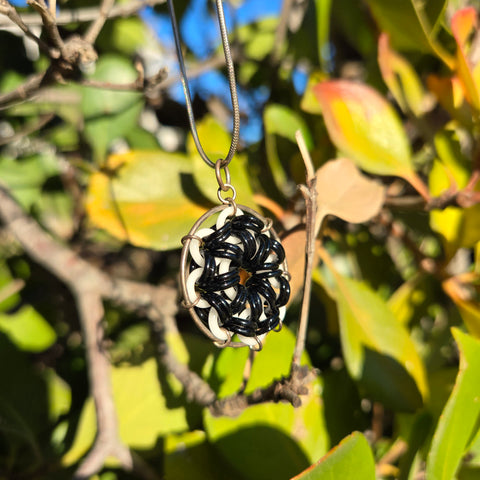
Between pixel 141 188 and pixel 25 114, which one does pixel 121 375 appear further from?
pixel 25 114

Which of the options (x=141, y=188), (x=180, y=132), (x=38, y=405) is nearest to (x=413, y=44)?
(x=141, y=188)

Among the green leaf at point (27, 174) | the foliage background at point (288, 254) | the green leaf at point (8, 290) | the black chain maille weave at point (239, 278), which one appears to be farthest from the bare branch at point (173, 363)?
the green leaf at point (27, 174)

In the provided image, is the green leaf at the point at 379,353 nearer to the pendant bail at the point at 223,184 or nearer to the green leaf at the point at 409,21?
the pendant bail at the point at 223,184

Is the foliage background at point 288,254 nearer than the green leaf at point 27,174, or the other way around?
the foliage background at point 288,254

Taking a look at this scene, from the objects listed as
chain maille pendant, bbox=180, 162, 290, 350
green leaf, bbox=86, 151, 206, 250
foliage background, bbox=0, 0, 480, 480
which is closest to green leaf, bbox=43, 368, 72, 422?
foliage background, bbox=0, 0, 480, 480

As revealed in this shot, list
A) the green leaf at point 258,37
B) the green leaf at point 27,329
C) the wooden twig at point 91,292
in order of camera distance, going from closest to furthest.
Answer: the wooden twig at point 91,292 < the green leaf at point 27,329 < the green leaf at point 258,37

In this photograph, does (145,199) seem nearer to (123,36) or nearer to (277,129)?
(277,129)

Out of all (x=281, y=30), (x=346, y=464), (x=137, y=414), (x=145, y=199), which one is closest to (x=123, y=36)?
(x=281, y=30)
